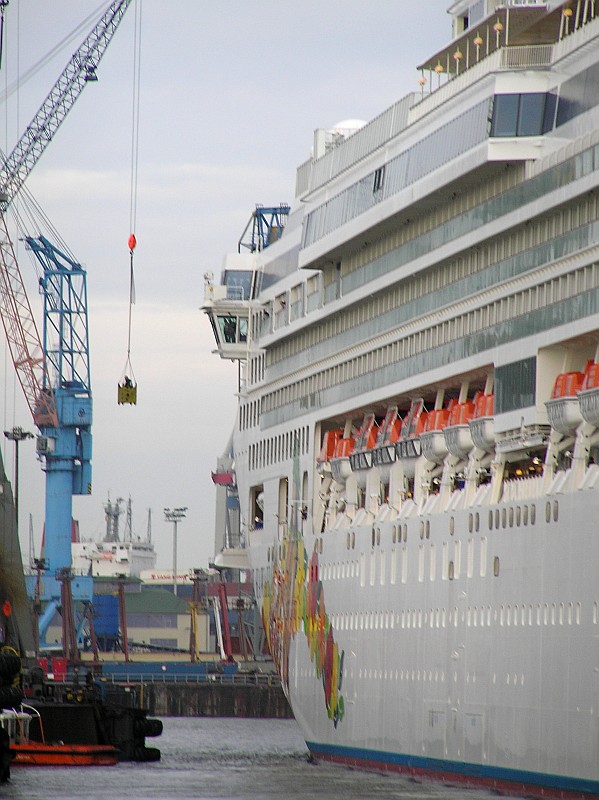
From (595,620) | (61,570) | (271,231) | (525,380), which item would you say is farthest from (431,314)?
(61,570)

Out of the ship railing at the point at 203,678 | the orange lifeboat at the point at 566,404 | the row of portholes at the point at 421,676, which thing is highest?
the orange lifeboat at the point at 566,404

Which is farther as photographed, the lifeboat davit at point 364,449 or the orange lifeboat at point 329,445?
the orange lifeboat at point 329,445

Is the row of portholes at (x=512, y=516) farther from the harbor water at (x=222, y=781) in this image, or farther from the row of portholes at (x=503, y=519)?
the harbor water at (x=222, y=781)

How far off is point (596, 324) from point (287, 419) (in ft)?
75.2

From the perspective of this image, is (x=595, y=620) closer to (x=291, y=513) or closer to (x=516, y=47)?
(x=516, y=47)

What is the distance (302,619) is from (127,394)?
1949 centimetres

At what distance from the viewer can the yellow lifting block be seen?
2913 inches

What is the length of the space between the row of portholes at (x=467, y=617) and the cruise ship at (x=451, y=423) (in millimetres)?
75

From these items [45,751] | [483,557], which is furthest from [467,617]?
[45,751]

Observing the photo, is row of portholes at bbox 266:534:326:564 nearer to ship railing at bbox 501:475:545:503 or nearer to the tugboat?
the tugboat

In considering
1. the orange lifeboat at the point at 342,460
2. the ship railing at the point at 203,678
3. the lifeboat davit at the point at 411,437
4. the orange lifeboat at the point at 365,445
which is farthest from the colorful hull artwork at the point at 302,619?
the ship railing at the point at 203,678

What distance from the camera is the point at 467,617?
4397 centimetres

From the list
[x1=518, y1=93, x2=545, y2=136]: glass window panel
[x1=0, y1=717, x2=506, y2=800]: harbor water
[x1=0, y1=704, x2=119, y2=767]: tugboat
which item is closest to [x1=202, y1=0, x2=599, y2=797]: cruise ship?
[x1=518, y1=93, x2=545, y2=136]: glass window panel

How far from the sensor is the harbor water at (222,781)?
151 ft
